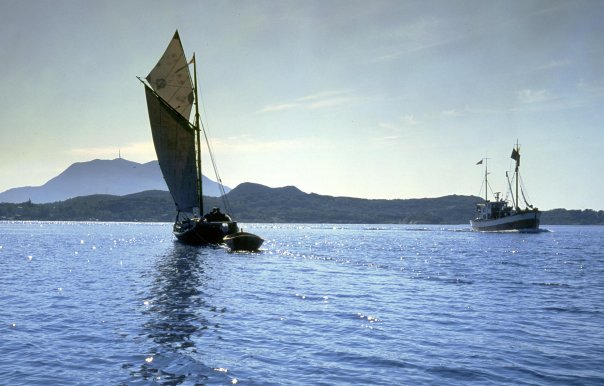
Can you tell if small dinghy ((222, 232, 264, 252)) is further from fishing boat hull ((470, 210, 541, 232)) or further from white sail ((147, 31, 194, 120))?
fishing boat hull ((470, 210, 541, 232))

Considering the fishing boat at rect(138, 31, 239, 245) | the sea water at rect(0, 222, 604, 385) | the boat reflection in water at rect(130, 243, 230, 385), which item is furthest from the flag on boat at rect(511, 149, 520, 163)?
the boat reflection in water at rect(130, 243, 230, 385)

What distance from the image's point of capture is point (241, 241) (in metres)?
59.3

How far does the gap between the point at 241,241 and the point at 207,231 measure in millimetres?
5352

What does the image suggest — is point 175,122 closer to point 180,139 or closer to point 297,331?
point 180,139

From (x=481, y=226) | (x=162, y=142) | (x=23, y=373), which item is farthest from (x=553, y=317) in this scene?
(x=481, y=226)

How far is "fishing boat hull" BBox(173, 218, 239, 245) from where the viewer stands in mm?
61062

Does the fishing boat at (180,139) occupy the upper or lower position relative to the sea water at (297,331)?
upper

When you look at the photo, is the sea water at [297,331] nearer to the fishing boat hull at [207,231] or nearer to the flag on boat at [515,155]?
the fishing boat hull at [207,231]

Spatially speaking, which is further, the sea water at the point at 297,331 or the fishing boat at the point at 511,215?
the fishing boat at the point at 511,215

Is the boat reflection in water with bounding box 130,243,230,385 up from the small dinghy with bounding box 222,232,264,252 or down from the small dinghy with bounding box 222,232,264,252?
down

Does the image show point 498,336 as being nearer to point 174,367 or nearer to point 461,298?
point 461,298

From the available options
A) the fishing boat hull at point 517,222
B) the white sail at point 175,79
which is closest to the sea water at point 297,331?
the white sail at point 175,79

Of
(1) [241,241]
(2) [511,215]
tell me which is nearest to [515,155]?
(2) [511,215]

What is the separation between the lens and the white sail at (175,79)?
66312mm
